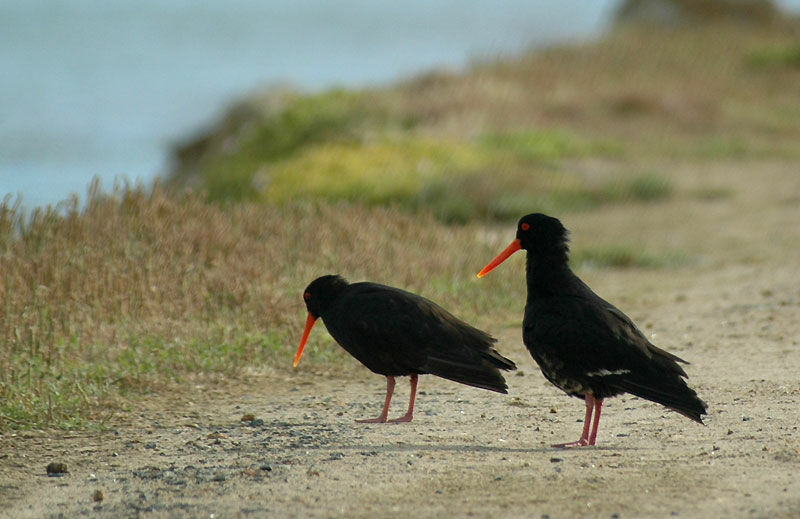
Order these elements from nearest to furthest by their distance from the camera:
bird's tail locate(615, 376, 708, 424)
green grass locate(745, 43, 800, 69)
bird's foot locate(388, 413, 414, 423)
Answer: bird's tail locate(615, 376, 708, 424), bird's foot locate(388, 413, 414, 423), green grass locate(745, 43, 800, 69)

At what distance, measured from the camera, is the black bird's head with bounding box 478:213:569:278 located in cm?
789

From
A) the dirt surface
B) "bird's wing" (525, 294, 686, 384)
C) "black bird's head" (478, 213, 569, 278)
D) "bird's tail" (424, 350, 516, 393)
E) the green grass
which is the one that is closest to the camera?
the dirt surface

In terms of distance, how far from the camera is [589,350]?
7.16 meters

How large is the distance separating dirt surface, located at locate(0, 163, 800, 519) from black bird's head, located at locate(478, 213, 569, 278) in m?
1.16

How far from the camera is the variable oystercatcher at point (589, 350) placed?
698cm

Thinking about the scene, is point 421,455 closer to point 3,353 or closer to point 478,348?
point 478,348

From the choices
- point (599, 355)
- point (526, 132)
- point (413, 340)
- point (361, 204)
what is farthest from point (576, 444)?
point (526, 132)

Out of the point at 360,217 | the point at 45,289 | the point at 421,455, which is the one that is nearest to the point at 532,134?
the point at 360,217

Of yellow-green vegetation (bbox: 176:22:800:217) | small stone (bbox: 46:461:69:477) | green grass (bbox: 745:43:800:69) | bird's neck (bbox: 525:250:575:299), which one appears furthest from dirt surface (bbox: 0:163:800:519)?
green grass (bbox: 745:43:800:69)

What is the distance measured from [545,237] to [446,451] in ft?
5.35

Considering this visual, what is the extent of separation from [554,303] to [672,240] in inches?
385

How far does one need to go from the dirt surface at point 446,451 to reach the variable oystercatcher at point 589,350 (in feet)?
1.16

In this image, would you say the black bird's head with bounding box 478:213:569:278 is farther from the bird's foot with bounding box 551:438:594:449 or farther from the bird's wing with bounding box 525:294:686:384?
the bird's foot with bounding box 551:438:594:449

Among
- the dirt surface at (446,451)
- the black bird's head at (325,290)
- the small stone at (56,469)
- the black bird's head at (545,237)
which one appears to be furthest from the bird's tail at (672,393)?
the small stone at (56,469)
